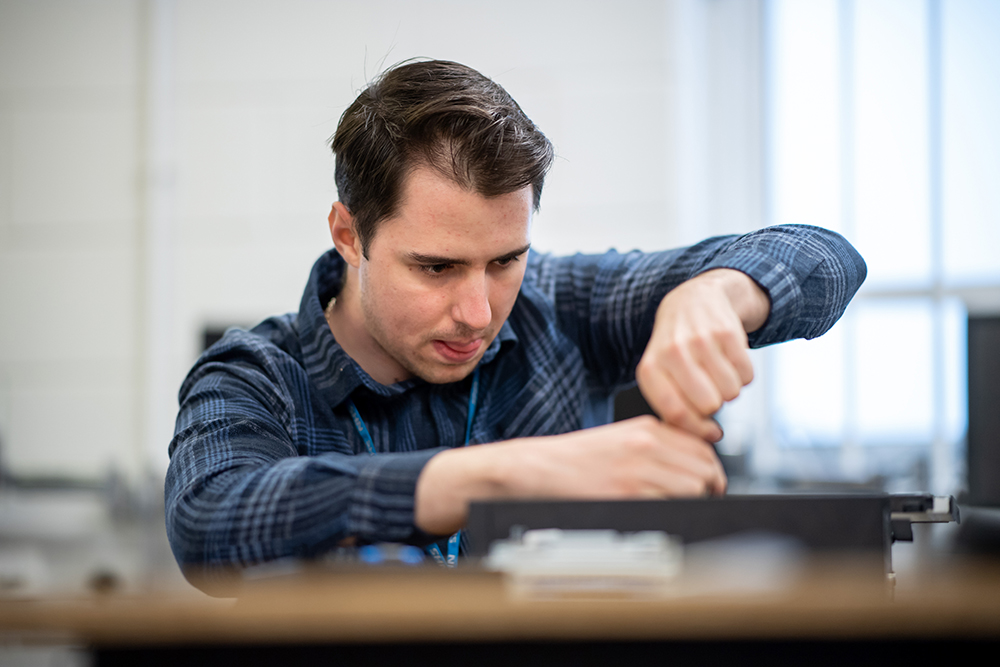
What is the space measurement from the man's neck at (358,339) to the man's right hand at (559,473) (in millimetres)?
504

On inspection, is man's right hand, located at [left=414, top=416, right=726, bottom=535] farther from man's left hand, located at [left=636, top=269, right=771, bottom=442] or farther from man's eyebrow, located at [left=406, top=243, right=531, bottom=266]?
man's eyebrow, located at [left=406, top=243, right=531, bottom=266]

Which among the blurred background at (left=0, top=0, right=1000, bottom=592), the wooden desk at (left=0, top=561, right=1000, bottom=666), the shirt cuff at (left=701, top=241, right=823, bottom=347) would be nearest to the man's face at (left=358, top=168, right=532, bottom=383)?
the shirt cuff at (left=701, top=241, right=823, bottom=347)

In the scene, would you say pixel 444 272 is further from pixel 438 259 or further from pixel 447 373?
pixel 447 373

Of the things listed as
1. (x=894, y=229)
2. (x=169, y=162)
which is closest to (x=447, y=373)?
(x=169, y=162)

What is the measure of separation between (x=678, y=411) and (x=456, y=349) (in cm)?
40

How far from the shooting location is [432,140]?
41.2 inches

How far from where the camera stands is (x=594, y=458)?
0.64m

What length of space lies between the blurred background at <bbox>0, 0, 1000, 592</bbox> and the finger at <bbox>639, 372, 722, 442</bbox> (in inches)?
81.3

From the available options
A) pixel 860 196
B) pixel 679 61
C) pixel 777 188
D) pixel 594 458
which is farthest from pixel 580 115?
pixel 594 458

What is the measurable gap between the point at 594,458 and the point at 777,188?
2.66 metres

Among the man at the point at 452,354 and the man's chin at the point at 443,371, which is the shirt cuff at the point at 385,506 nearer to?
the man at the point at 452,354

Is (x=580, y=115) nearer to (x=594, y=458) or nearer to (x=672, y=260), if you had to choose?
(x=672, y=260)

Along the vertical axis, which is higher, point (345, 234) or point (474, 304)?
point (345, 234)

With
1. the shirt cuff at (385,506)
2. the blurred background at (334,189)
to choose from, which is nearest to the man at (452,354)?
the shirt cuff at (385,506)
